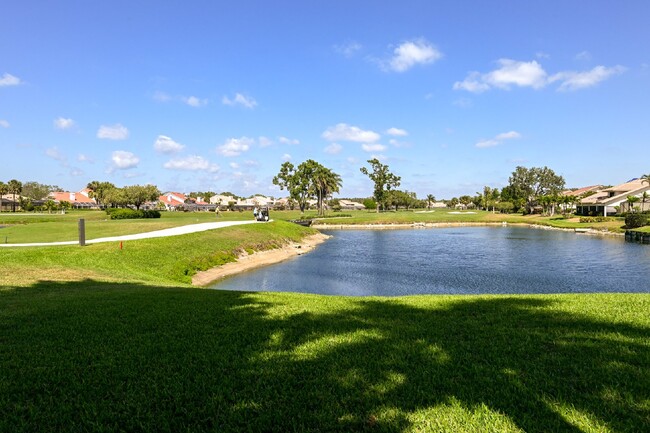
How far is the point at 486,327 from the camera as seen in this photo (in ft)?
27.3

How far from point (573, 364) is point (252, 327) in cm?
602

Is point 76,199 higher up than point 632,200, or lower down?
higher up

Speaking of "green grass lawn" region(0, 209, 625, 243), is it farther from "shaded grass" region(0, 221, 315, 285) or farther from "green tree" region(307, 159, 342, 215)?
"green tree" region(307, 159, 342, 215)

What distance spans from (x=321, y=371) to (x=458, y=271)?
29523mm

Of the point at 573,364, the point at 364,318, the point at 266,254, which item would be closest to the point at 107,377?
the point at 364,318

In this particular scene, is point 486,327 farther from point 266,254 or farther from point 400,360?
point 266,254

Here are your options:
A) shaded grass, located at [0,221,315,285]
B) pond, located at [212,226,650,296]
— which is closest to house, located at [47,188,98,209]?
shaded grass, located at [0,221,315,285]

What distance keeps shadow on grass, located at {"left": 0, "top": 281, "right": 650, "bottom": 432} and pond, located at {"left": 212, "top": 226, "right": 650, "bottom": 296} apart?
52.5ft

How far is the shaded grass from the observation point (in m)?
19.3

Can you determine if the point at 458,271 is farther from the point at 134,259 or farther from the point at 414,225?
the point at 414,225

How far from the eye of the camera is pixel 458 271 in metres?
33.0

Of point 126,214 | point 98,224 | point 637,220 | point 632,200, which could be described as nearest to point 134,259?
point 98,224

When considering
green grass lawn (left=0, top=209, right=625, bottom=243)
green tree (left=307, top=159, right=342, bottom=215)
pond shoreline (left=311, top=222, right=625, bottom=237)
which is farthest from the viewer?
green tree (left=307, top=159, right=342, bottom=215)

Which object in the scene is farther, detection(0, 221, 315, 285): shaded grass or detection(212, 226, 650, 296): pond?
detection(212, 226, 650, 296): pond
